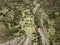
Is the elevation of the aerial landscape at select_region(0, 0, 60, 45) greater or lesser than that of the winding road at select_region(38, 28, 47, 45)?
greater

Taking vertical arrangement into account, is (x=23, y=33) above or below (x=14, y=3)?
below

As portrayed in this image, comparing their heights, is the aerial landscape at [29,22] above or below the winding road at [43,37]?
above

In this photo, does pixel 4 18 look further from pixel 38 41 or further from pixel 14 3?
pixel 38 41

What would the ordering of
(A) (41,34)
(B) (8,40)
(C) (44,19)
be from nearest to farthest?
(B) (8,40)
(A) (41,34)
(C) (44,19)

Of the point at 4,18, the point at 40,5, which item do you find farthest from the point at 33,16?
the point at 4,18

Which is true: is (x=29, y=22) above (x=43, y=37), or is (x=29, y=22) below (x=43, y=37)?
above

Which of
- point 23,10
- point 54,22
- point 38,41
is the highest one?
point 23,10

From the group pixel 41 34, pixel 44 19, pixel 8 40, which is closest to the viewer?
pixel 8 40

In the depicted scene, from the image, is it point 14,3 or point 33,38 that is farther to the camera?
point 14,3
